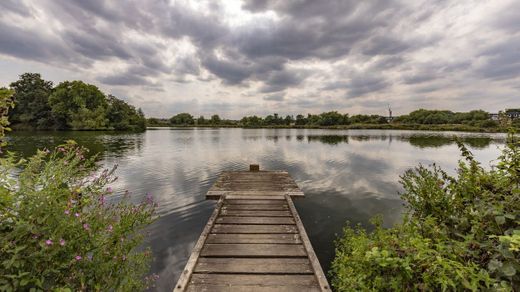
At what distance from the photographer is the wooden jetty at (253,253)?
3553 mm

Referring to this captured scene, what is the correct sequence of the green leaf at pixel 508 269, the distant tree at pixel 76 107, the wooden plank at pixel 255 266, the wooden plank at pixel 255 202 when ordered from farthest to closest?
the distant tree at pixel 76 107 < the wooden plank at pixel 255 202 < the wooden plank at pixel 255 266 < the green leaf at pixel 508 269

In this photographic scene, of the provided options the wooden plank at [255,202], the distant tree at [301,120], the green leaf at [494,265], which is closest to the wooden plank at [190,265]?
the wooden plank at [255,202]

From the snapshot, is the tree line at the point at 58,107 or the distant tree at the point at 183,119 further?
the distant tree at the point at 183,119

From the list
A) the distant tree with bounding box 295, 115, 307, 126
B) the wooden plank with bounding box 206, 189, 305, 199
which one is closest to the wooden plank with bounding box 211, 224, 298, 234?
the wooden plank with bounding box 206, 189, 305, 199

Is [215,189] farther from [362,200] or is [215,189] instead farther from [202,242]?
[362,200]

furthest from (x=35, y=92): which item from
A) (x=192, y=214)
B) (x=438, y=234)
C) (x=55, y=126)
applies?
(x=438, y=234)

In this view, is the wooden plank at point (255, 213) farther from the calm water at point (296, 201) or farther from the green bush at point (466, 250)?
the green bush at point (466, 250)

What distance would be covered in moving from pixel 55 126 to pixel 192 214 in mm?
75181

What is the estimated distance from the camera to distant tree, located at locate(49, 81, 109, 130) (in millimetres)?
57031

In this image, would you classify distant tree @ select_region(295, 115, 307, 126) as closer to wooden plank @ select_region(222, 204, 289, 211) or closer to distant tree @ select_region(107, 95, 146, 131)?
distant tree @ select_region(107, 95, 146, 131)

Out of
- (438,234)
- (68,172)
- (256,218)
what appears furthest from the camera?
(256,218)

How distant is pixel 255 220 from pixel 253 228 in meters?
0.46

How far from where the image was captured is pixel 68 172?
3.12 meters

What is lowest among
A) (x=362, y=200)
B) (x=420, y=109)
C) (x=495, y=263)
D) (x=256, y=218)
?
(x=362, y=200)
